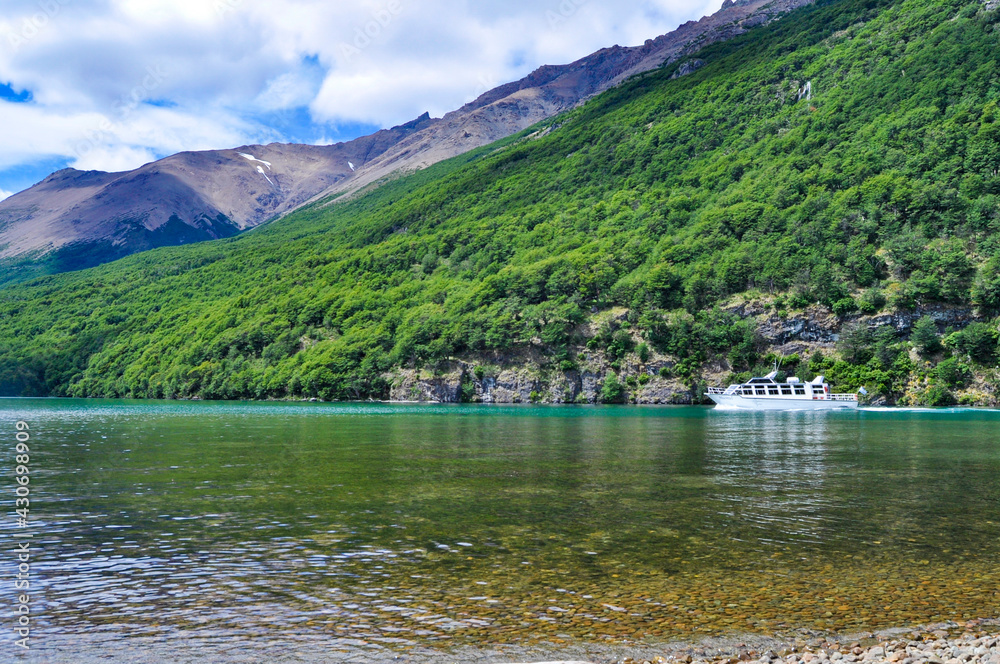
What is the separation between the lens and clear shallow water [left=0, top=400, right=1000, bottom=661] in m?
12.5

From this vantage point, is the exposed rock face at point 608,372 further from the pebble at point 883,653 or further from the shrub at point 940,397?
the pebble at point 883,653

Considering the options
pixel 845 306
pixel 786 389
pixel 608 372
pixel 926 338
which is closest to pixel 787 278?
pixel 845 306

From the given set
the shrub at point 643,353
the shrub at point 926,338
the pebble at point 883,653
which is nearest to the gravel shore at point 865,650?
the pebble at point 883,653

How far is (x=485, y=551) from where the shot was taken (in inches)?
701

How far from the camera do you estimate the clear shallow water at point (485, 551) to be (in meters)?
12.5

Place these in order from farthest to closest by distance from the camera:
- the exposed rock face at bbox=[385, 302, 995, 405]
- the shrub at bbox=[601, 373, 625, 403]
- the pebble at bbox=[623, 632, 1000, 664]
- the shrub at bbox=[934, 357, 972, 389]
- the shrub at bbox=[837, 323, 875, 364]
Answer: the shrub at bbox=[601, 373, 625, 403] → the exposed rock face at bbox=[385, 302, 995, 405] → the shrub at bbox=[837, 323, 875, 364] → the shrub at bbox=[934, 357, 972, 389] → the pebble at bbox=[623, 632, 1000, 664]

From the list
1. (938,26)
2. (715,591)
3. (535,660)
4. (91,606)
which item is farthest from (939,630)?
(938,26)

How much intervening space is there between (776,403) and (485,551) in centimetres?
11070

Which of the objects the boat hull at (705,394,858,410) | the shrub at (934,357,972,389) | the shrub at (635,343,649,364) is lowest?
the boat hull at (705,394,858,410)

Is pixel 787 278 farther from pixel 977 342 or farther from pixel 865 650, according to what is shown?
pixel 865 650

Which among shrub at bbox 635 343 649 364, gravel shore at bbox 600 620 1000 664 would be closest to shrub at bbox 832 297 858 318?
shrub at bbox 635 343 649 364

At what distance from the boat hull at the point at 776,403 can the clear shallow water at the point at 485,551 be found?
78.8 metres

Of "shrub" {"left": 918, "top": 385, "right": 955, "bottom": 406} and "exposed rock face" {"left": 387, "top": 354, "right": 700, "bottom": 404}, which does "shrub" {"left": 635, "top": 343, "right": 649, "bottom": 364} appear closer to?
"exposed rock face" {"left": 387, "top": 354, "right": 700, "bottom": 404}

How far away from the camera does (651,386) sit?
5655 inches
